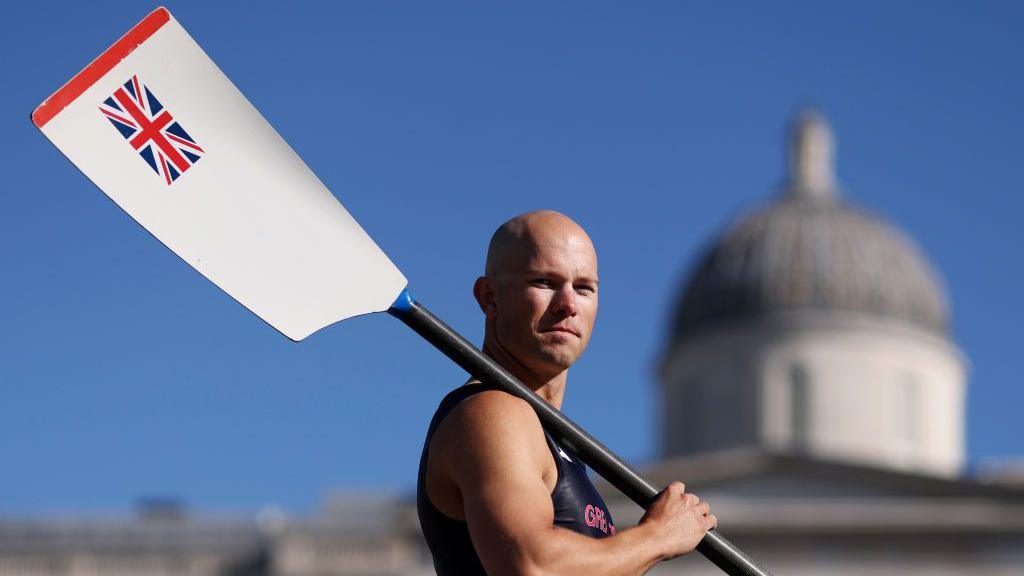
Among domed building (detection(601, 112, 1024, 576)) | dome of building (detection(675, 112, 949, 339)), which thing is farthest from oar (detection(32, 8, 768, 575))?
dome of building (detection(675, 112, 949, 339))

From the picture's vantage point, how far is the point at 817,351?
52.3m

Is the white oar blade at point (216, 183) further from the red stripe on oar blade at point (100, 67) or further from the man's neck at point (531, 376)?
the man's neck at point (531, 376)

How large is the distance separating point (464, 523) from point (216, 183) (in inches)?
30.1

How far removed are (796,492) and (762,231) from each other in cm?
1430

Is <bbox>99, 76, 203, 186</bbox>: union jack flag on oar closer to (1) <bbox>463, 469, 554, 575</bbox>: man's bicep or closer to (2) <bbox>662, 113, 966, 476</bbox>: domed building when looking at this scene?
(1) <bbox>463, 469, 554, 575</bbox>: man's bicep

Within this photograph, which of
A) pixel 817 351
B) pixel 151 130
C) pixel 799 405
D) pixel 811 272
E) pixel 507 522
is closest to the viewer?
pixel 507 522

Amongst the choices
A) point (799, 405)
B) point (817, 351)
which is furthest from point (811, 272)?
point (799, 405)

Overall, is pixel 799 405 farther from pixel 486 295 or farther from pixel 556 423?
A: pixel 556 423

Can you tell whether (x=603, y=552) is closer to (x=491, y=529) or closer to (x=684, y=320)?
(x=491, y=529)

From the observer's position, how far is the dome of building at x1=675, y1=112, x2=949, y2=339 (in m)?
53.7

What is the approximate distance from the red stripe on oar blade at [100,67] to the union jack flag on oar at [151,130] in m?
0.05

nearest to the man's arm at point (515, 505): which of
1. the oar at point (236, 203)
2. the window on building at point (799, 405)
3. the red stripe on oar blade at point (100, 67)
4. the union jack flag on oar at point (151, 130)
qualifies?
the oar at point (236, 203)

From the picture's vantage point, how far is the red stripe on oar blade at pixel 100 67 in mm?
4168

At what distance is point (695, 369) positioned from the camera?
52.8 m
